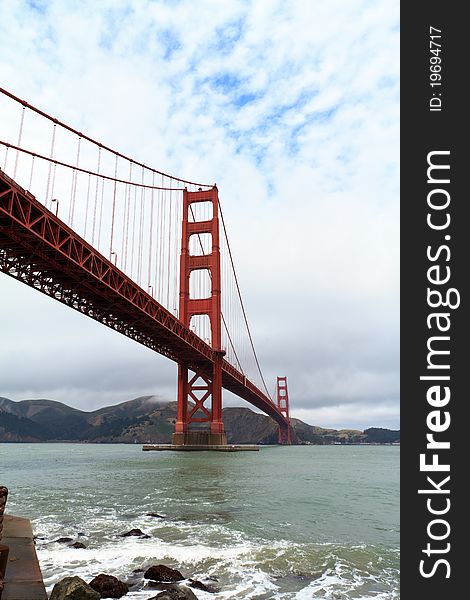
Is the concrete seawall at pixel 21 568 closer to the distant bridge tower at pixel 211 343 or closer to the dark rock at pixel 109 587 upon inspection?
the dark rock at pixel 109 587

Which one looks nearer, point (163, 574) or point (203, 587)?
point (203, 587)

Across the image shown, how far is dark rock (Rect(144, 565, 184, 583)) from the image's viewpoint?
22.2ft

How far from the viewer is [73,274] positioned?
2489 centimetres

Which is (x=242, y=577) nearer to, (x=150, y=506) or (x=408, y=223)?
(x=408, y=223)

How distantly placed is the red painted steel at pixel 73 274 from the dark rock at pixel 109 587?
1579 centimetres

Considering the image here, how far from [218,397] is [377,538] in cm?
3499

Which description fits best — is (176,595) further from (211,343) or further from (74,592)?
(211,343)

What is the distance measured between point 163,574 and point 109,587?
0.96m

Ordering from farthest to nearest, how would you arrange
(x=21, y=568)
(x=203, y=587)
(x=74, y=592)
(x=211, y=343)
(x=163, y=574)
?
(x=211, y=343)
(x=163, y=574)
(x=203, y=587)
(x=21, y=568)
(x=74, y=592)

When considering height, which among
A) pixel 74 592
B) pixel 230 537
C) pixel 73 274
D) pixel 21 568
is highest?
pixel 73 274

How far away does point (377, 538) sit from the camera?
10.5 metres

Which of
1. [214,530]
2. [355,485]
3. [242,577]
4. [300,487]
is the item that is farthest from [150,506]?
[355,485]

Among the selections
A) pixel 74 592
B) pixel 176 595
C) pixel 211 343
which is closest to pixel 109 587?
pixel 176 595

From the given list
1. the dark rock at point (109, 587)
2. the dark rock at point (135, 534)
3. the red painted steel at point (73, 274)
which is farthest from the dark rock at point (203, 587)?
the red painted steel at point (73, 274)
